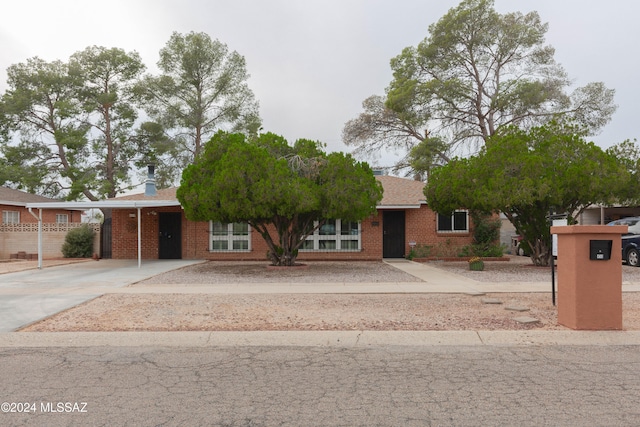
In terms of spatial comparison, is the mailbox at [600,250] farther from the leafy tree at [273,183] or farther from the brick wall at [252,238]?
the brick wall at [252,238]

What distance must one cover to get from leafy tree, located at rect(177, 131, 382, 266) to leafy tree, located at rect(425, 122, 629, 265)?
2914 mm

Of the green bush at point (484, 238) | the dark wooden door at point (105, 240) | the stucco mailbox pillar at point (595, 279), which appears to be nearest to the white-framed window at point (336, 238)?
the green bush at point (484, 238)

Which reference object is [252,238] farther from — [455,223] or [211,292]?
[211,292]

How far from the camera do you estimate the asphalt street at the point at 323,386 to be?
13.9ft

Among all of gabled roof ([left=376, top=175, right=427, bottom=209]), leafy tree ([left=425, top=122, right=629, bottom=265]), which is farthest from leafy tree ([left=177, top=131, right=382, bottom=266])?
gabled roof ([left=376, top=175, right=427, bottom=209])

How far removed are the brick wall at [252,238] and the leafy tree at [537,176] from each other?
16.2 feet

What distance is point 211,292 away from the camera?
11594 mm

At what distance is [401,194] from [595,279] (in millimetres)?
15680

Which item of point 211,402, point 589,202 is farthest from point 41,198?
point 211,402

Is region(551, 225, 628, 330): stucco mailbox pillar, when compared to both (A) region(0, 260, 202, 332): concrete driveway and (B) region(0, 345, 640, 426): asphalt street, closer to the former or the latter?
(B) region(0, 345, 640, 426): asphalt street

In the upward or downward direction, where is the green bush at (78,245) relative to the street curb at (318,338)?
upward

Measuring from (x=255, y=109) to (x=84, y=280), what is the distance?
20.7m

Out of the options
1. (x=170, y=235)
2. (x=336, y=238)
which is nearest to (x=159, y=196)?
(x=170, y=235)

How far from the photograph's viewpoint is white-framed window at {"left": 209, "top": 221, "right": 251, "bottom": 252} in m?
22.3
